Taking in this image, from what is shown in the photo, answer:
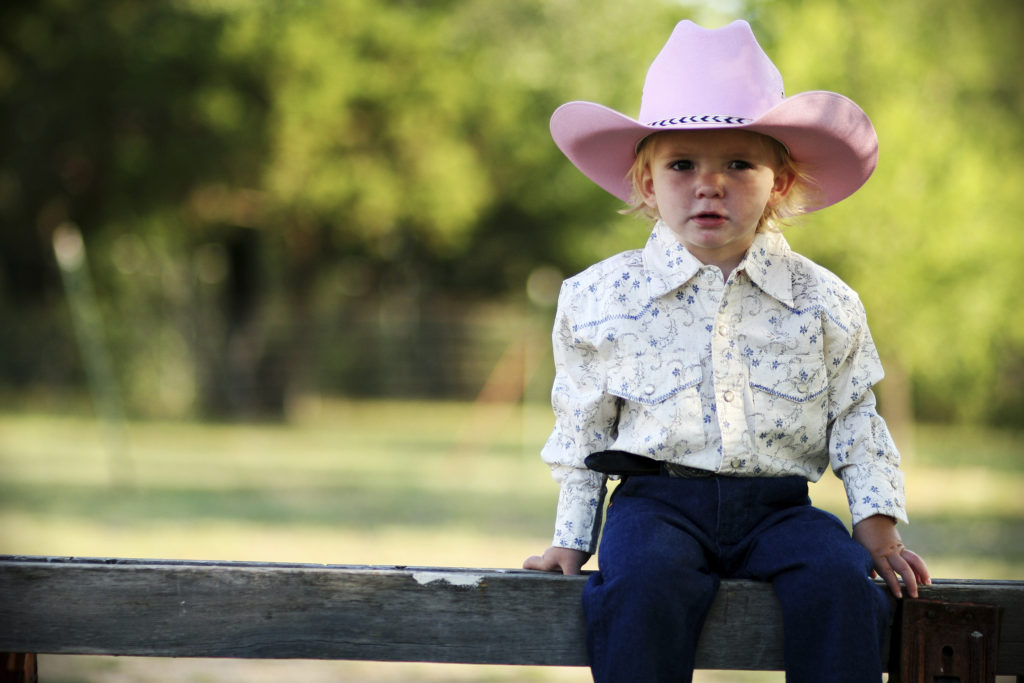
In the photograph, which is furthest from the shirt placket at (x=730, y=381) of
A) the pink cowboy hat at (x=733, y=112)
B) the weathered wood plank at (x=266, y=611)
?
the weathered wood plank at (x=266, y=611)

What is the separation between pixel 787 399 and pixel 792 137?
0.51 m

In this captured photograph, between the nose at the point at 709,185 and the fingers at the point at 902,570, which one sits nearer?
the fingers at the point at 902,570

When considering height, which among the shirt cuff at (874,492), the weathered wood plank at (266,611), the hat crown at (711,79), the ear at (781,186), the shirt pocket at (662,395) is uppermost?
the hat crown at (711,79)

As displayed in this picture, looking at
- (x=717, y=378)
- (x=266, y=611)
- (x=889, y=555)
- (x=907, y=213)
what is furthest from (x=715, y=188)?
(x=907, y=213)

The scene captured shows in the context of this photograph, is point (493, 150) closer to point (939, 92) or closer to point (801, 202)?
point (939, 92)

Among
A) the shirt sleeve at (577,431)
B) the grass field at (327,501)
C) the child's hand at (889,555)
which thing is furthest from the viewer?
the grass field at (327,501)

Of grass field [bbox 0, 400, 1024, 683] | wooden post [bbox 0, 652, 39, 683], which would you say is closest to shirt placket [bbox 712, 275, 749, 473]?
wooden post [bbox 0, 652, 39, 683]

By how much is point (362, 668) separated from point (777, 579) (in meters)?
3.77

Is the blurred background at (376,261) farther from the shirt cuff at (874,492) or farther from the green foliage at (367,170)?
the shirt cuff at (874,492)

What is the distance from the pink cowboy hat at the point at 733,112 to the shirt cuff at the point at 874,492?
0.58 m

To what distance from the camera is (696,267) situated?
2305mm

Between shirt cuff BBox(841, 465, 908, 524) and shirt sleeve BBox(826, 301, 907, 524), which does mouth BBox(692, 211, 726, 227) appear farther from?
shirt cuff BBox(841, 465, 908, 524)

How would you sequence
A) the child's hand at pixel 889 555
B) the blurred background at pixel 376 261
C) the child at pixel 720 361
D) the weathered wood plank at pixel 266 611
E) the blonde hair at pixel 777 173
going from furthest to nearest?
the blurred background at pixel 376 261, the blonde hair at pixel 777 173, the child at pixel 720 361, the child's hand at pixel 889 555, the weathered wood plank at pixel 266 611

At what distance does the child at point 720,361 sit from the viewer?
7.13ft
